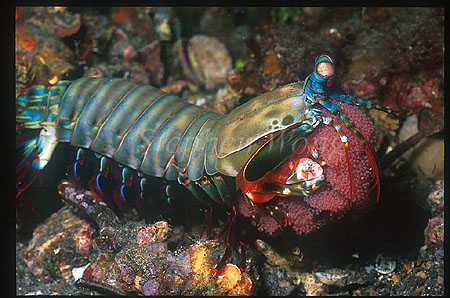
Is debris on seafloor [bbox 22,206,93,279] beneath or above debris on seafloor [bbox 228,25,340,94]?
beneath

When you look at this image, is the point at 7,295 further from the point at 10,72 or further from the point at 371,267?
the point at 371,267

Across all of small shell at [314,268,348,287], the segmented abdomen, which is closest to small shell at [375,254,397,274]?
small shell at [314,268,348,287]

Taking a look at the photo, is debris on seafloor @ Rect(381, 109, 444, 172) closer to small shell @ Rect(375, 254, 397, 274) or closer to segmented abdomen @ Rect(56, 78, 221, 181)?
small shell @ Rect(375, 254, 397, 274)

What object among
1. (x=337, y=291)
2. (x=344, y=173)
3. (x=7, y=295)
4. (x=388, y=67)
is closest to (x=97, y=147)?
(x=7, y=295)

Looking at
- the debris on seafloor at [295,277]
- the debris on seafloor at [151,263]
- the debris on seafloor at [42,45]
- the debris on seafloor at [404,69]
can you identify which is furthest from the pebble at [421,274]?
the debris on seafloor at [42,45]

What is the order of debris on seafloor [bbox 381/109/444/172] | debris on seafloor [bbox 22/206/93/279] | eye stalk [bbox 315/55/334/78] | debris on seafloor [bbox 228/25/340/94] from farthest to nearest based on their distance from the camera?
1. debris on seafloor [bbox 228/25/340/94]
2. debris on seafloor [bbox 381/109/444/172]
3. debris on seafloor [bbox 22/206/93/279]
4. eye stalk [bbox 315/55/334/78]

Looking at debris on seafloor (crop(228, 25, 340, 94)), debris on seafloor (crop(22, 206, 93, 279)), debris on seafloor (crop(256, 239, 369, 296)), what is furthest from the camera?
debris on seafloor (crop(228, 25, 340, 94))
